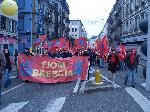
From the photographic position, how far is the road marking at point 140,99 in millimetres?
9652

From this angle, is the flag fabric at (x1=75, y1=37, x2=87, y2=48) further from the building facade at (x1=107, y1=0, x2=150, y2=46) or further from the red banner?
the building facade at (x1=107, y1=0, x2=150, y2=46)

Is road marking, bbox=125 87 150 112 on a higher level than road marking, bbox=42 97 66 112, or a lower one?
higher

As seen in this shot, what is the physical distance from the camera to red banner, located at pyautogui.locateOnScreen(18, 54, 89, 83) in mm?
Result: 16109

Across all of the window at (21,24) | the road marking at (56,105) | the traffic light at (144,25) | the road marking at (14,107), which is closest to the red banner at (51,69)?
the road marking at (56,105)

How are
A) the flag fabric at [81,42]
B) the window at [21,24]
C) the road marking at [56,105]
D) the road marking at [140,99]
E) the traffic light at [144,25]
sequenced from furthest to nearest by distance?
the window at [21,24] < the flag fabric at [81,42] < the road marking at [140,99] < the road marking at [56,105] < the traffic light at [144,25]

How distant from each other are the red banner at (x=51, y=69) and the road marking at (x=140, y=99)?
10.8 ft

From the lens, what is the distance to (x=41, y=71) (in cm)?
1617

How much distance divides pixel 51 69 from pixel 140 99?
19.5 ft

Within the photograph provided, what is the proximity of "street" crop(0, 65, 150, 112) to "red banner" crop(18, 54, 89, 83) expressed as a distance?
1.86 meters

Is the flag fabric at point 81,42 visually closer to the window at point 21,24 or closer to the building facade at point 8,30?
the building facade at point 8,30

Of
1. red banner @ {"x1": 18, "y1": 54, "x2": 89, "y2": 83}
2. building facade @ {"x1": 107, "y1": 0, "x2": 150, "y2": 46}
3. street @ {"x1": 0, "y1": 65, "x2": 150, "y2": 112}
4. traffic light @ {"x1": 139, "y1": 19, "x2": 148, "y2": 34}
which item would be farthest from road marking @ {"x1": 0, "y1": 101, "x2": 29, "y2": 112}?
building facade @ {"x1": 107, "y1": 0, "x2": 150, "y2": 46}

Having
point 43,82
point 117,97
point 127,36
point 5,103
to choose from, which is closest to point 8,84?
point 43,82

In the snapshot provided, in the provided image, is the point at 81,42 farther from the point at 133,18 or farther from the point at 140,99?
the point at 133,18

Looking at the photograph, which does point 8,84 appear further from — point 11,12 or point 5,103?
point 5,103
